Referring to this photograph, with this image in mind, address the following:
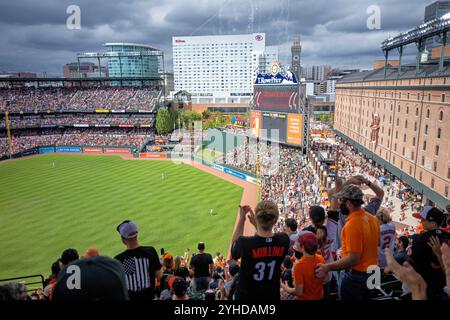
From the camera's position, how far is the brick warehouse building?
2892 centimetres

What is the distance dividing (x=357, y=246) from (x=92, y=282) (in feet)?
12.0

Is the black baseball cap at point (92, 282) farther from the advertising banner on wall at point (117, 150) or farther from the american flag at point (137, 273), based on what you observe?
the advertising banner on wall at point (117, 150)

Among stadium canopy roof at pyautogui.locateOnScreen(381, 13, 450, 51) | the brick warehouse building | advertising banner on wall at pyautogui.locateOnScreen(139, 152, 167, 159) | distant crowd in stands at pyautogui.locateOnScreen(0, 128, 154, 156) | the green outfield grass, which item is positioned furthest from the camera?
distant crowd in stands at pyautogui.locateOnScreen(0, 128, 154, 156)

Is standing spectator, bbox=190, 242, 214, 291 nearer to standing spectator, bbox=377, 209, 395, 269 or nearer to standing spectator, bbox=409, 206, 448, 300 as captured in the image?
standing spectator, bbox=377, 209, 395, 269

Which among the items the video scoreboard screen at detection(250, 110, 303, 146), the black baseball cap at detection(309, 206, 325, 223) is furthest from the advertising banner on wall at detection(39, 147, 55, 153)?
the black baseball cap at detection(309, 206, 325, 223)

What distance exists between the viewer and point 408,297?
422 cm

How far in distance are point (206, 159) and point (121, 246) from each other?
26.6 metres

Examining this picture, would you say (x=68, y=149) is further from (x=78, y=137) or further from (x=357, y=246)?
(x=357, y=246)

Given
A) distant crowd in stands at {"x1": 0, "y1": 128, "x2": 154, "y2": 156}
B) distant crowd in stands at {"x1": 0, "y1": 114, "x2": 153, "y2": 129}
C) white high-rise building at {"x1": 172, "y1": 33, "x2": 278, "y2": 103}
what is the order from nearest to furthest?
distant crowd in stands at {"x1": 0, "y1": 128, "x2": 154, "y2": 156}, distant crowd in stands at {"x1": 0, "y1": 114, "x2": 153, "y2": 129}, white high-rise building at {"x1": 172, "y1": 33, "x2": 278, "y2": 103}

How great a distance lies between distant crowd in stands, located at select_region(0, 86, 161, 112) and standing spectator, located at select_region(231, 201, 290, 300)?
66.2m

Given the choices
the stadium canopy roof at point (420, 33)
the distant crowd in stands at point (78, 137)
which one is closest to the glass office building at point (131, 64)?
the distant crowd in stands at point (78, 137)

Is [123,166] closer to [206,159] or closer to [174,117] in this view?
[206,159]

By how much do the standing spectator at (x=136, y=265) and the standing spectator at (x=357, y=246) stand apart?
2670 millimetres
